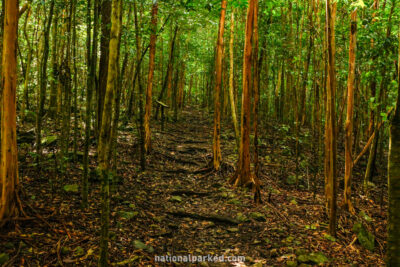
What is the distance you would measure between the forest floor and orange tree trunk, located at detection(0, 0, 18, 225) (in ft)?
0.97

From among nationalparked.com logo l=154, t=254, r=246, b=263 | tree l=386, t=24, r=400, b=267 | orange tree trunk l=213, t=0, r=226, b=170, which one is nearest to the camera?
tree l=386, t=24, r=400, b=267

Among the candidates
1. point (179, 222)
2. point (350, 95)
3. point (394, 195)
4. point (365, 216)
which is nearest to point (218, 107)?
point (350, 95)

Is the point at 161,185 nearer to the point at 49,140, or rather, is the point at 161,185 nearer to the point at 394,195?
the point at 49,140

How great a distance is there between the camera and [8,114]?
142 inches

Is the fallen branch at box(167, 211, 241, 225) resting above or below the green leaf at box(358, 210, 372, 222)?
above

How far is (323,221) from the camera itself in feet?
18.4

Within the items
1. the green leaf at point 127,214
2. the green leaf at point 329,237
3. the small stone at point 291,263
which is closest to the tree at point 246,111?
the green leaf at point 329,237

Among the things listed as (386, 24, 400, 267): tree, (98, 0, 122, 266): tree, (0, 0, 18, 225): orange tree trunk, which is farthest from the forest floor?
(386, 24, 400, 267): tree

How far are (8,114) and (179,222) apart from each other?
336 centimetres

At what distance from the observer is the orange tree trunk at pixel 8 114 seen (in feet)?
11.7

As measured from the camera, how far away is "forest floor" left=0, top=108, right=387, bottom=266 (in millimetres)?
3602

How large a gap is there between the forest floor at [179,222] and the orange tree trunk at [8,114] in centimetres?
30

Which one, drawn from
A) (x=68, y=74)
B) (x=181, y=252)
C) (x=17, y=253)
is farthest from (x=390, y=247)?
(x=68, y=74)

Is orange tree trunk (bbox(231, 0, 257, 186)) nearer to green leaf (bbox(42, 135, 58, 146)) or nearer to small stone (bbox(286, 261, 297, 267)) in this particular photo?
small stone (bbox(286, 261, 297, 267))
